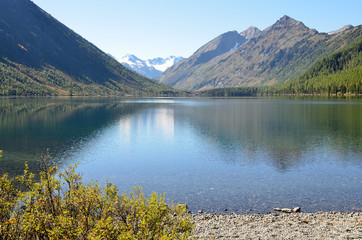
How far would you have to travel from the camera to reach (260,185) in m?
34.4

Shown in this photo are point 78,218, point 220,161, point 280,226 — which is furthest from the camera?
point 220,161

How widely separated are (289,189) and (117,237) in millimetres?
26391

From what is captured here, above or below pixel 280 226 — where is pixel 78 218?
above

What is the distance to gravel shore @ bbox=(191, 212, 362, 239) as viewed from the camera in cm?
2050

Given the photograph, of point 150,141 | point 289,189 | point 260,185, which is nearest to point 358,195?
point 289,189

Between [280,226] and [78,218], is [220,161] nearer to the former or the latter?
[280,226]

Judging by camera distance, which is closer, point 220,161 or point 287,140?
point 220,161

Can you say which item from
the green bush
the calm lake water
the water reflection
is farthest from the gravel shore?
the water reflection

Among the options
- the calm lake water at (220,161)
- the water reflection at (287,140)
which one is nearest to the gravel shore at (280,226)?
the calm lake water at (220,161)

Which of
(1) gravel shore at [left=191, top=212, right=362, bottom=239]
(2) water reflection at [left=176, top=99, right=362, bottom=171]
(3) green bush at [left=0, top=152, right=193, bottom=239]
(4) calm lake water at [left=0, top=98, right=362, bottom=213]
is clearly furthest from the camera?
(2) water reflection at [left=176, top=99, right=362, bottom=171]

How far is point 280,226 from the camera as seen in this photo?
73.4ft

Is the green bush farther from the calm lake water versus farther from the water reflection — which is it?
the water reflection

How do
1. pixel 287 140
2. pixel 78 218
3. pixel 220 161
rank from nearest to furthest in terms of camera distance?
pixel 78 218, pixel 220 161, pixel 287 140

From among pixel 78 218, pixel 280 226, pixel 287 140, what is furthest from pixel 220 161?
pixel 78 218
